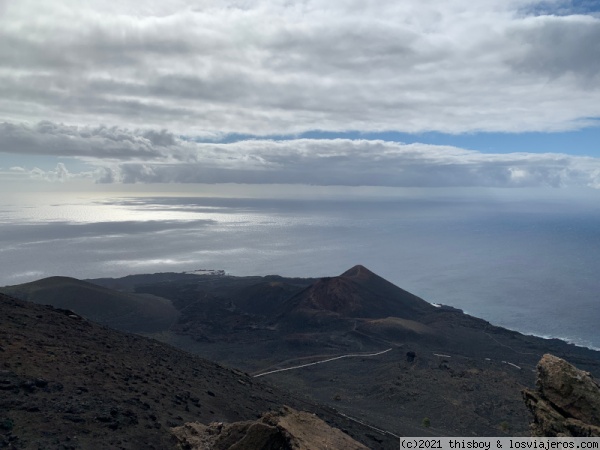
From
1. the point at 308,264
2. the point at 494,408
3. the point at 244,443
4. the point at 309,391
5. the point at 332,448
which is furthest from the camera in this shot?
the point at 308,264

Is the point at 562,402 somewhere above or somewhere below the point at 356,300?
above

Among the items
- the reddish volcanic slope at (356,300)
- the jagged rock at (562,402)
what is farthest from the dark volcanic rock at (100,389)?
the reddish volcanic slope at (356,300)

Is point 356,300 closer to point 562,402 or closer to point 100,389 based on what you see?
point 100,389

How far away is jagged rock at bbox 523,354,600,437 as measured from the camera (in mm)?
10690

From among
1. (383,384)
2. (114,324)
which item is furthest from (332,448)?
(114,324)

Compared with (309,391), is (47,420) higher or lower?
higher

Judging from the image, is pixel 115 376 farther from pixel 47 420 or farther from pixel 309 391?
pixel 309 391

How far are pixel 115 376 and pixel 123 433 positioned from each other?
570 cm

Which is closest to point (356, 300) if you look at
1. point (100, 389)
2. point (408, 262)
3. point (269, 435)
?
point (100, 389)

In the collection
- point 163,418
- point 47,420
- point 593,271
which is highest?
point 47,420

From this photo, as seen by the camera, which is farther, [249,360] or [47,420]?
[249,360]

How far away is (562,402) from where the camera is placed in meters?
11.1

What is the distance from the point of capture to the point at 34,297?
6084 cm

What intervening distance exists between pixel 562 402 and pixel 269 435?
22.6ft
